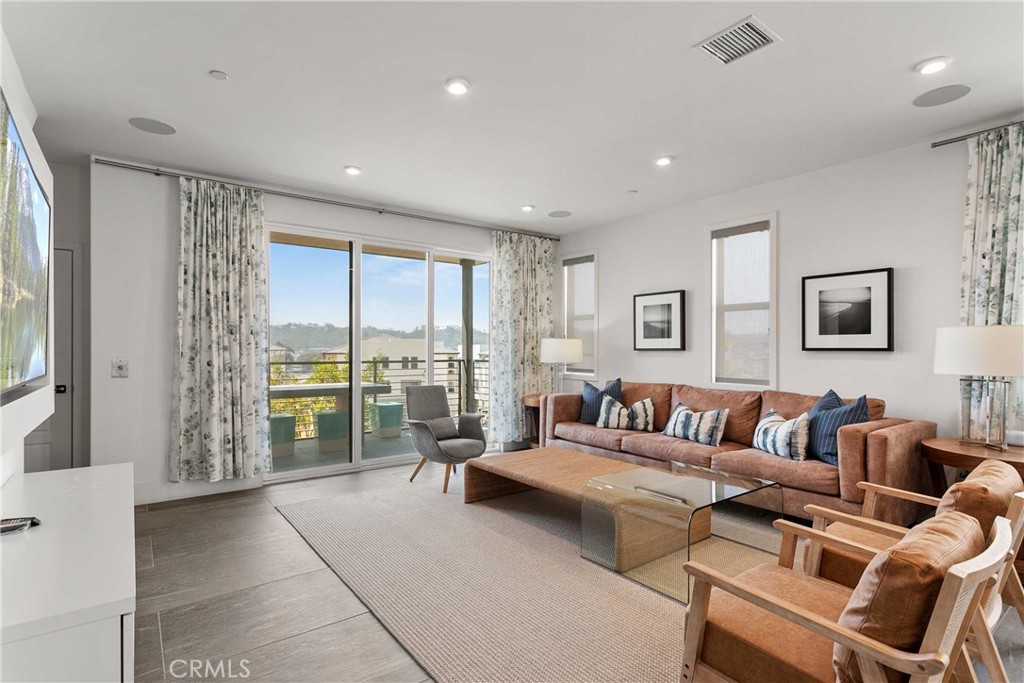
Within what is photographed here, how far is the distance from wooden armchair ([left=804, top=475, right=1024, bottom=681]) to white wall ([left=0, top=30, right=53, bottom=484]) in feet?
9.02

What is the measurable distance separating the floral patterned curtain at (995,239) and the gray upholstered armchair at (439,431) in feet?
11.8

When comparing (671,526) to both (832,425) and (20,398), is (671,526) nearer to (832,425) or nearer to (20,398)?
(832,425)

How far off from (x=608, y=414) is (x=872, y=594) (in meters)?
3.86

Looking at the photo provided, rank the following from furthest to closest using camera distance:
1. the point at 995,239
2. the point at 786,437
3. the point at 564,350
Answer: the point at 564,350
the point at 786,437
the point at 995,239

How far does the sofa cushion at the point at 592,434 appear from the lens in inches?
185

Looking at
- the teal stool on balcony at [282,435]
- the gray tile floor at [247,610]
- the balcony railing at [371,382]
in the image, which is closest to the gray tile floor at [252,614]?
the gray tile floor at [247,610]

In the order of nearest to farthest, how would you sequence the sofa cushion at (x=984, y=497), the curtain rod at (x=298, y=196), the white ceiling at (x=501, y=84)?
the sofa cushion at (x=984, y=497) < the white ceiling at (x=501, y=84) < the curtain rod at (x=298, y=196)

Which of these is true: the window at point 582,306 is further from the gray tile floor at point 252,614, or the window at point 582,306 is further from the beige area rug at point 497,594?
the gray tile floor at point 252,614

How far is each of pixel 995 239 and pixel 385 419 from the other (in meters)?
5.14

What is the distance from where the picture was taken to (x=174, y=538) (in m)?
3.30

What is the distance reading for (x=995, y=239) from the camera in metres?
3.27

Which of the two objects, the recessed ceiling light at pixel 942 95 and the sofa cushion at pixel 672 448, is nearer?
the recessed ceiling light at pixel 942 95

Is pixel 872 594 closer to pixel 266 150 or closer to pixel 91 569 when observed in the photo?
pixel 91 569

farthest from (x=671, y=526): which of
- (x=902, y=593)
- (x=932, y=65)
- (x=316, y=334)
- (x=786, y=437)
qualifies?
(x=316, y=334)
